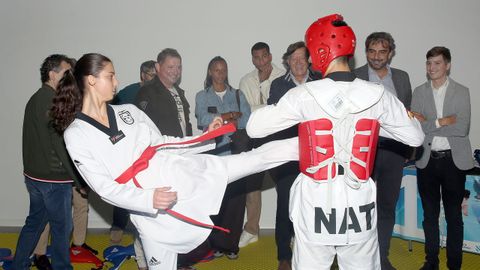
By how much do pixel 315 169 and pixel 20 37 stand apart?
4137 millimetres

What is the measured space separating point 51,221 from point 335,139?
240cm

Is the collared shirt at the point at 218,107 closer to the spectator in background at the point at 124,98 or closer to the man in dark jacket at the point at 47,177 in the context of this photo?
the spectator in background at the point at 124,98

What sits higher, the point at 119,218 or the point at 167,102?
the point at 167,102

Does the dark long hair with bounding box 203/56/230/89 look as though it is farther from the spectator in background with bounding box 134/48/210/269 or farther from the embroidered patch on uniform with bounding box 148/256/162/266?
the embroidered patch on uniform with bounding box 148/256/162/266

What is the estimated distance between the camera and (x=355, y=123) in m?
2.42

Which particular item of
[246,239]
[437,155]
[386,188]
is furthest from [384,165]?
[246,239]

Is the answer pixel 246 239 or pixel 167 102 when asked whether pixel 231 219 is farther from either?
pixel 167 102

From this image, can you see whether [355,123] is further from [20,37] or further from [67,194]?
[20,37]

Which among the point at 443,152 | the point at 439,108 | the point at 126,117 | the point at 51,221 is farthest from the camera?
the point at 439,108

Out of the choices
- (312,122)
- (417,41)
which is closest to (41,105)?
(312,122)

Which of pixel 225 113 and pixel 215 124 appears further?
pixel 225 113

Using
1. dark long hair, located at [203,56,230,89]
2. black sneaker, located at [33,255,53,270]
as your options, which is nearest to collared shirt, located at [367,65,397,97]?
dark long hair, located at [203,56,230,89]

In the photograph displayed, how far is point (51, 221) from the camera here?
3.68 meters

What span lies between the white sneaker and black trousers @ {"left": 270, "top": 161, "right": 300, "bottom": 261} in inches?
32.8
